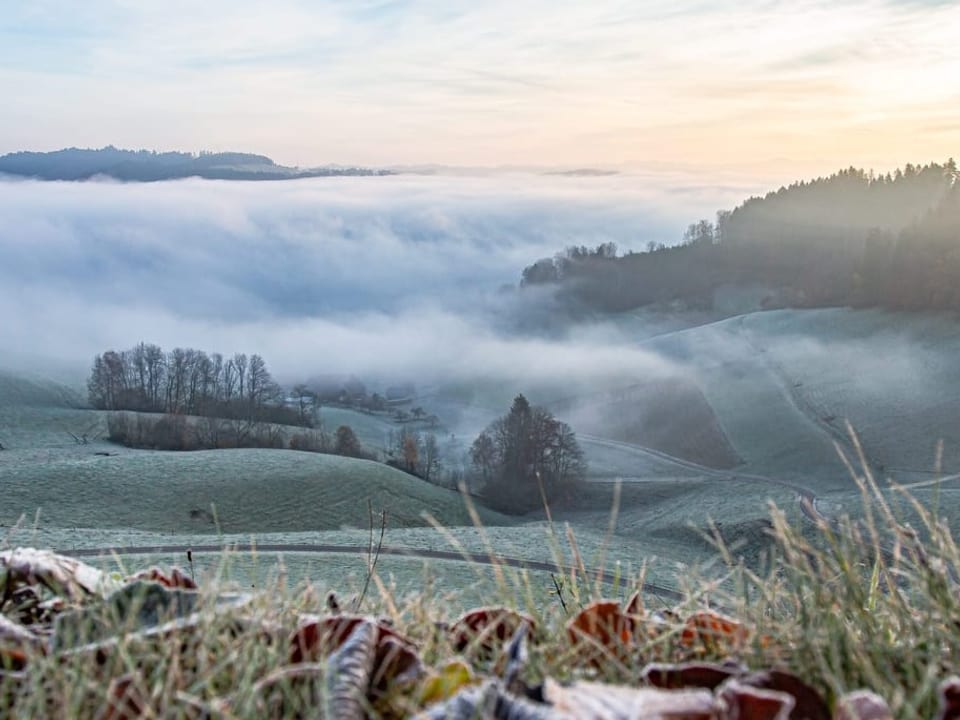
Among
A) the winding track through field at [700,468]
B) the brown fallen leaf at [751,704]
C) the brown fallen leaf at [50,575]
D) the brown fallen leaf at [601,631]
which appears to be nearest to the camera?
the brown fallen leaf at [751,704]

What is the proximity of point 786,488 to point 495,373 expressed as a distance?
87002mm

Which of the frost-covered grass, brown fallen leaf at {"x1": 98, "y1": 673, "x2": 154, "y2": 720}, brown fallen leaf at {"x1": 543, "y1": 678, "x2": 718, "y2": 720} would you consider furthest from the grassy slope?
brown fallen leaf at {"x1": 543, "y1": 678, "x2": 718, "y2": 720}

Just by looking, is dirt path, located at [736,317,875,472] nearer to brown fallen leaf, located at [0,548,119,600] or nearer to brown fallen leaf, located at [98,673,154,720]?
brown fallen leaf, located at [0,548,119,600]

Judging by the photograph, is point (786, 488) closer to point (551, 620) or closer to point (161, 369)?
point (551, 620)

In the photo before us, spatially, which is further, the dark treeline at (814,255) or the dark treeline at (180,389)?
the dark treeline at (180,389)

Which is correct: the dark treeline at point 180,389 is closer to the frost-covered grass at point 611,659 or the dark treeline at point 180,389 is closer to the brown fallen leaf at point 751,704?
the frost-covered grass at point 611,659

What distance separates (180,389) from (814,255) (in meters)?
83.8

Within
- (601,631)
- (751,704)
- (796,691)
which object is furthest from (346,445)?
(751,704)

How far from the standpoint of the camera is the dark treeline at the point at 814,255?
3971 inches

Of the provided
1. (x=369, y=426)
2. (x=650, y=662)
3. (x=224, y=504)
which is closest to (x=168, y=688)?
(x=650, y=662)

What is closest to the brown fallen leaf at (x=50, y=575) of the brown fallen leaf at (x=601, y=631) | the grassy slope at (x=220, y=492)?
the brown fallen leaf at (x=601, y=631)

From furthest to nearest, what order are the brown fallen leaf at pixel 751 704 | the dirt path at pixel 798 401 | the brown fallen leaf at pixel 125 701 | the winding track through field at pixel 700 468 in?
1. the dirt path at pixel 798 401
2. the winding track through field at pixel 700 468
3. the brown fallen leaf at pixel 125 701
4. the brown fallen leaf at pixel 751 704

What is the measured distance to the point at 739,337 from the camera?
383 ft

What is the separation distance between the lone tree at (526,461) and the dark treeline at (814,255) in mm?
44359
